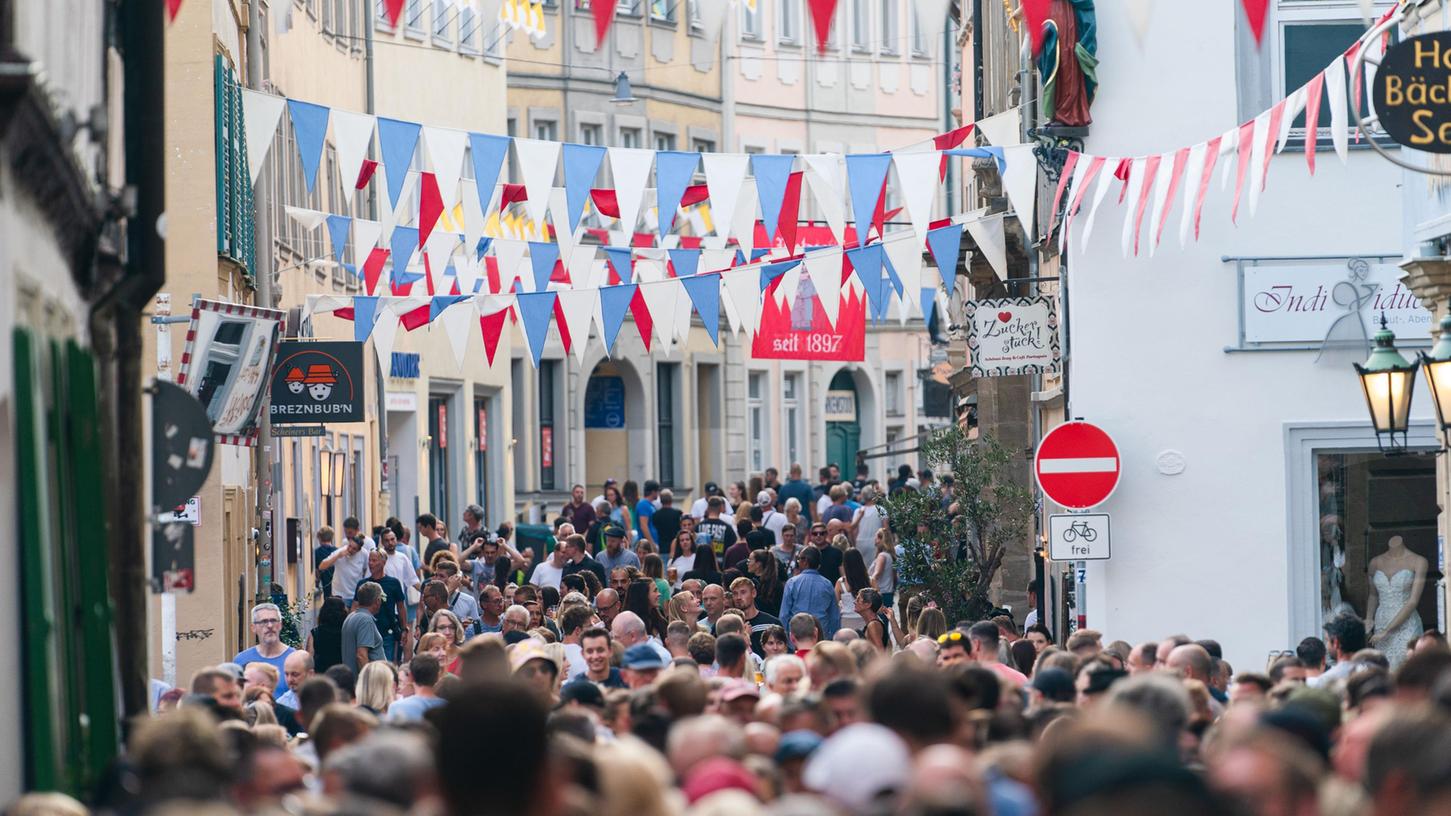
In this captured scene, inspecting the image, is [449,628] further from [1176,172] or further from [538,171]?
[1176,172]

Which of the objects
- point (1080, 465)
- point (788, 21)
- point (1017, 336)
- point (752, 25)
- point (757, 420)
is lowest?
point (1080, 465)

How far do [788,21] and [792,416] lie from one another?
854 cm

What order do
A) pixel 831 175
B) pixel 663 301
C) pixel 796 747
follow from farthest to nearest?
1. pixel 663 301
2. pixel 831 175
3. pixel 796 747

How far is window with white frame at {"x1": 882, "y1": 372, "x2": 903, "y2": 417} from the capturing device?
182ft

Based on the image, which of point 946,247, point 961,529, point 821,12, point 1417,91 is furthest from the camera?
point 961,529

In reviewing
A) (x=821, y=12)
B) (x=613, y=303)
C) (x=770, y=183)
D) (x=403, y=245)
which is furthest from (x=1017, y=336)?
(x=821, y=12)

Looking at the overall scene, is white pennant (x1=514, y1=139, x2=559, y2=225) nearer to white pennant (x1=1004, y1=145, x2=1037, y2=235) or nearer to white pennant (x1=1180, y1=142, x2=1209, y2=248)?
white pennant (x1=1004, y1=145, x2=1037, y2=235)

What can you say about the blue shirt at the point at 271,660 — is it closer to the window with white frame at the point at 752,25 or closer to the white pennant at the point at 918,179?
the white pennant at the point at 918,179

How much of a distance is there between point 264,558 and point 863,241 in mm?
6593

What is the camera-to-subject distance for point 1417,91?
11508mm

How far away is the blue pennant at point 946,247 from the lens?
61.9 ft

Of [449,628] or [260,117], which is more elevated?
[260,117]

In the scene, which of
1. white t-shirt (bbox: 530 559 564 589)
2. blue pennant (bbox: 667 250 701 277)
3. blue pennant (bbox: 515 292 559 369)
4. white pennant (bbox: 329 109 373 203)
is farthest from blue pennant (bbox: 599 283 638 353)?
white pennant (bbox: 329 109 373 203)

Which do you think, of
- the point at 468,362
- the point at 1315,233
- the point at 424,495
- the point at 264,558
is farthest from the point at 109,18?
the point at 468,362
